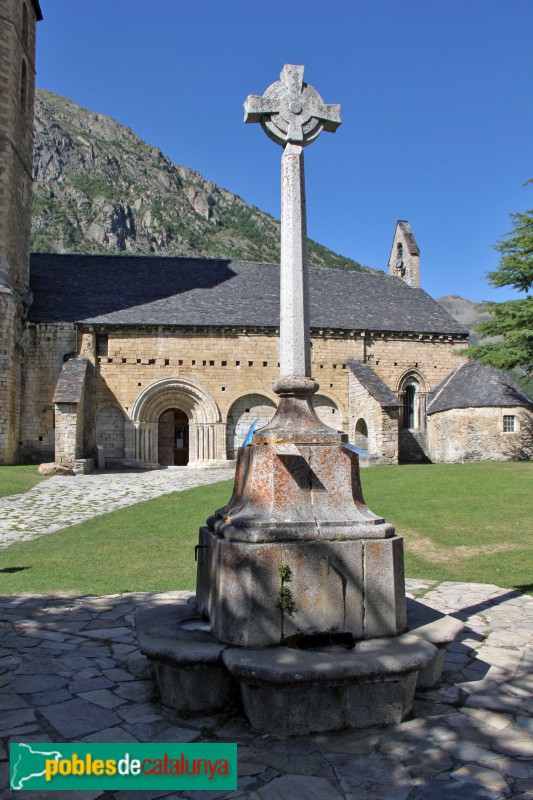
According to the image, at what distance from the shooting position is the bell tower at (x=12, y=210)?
21.5 meters

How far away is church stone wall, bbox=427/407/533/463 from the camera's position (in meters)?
24.3

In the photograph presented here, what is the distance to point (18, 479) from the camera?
58.2 ft

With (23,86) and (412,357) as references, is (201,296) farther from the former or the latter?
(23,86)

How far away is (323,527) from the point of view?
14.1 feet

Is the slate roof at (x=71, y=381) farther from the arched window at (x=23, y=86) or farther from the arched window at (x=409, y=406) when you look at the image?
the arched window at (x=409, y=406)

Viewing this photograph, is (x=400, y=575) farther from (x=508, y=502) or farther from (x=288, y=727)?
(x=508, y=502)

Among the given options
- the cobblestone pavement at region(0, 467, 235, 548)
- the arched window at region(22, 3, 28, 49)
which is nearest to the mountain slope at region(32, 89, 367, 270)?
the arched window at region(22, 3, 28, 49)

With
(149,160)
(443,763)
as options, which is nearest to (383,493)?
(443,763)

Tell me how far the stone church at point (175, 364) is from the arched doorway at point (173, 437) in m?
0.05

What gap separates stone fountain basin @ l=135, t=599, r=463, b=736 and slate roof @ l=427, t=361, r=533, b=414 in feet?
71.5

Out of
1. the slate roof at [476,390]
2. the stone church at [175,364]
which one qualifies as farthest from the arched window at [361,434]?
the slate roof at [476,390]

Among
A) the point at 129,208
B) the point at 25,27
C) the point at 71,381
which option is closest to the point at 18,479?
the point at 71,381

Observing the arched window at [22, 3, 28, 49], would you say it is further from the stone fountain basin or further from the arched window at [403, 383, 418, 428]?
the stone fountain basin

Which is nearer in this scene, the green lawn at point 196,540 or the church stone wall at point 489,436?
the green lawn at point 196,540
